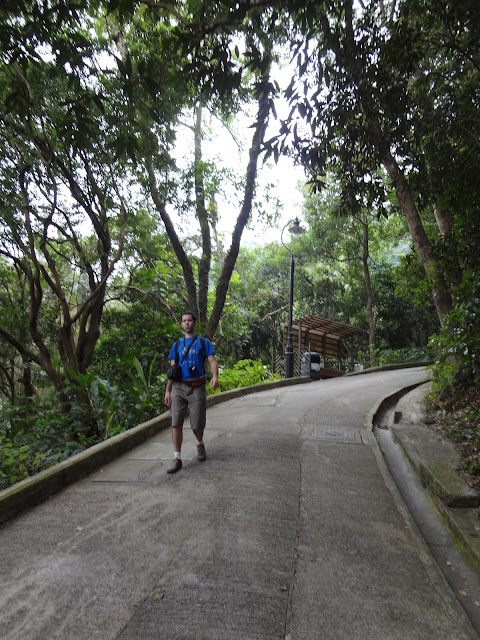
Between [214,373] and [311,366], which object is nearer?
[214,373]

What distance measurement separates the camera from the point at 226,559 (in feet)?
8.86

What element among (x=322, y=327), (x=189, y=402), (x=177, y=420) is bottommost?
(x=177, y=420)

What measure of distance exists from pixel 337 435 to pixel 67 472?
4073mm

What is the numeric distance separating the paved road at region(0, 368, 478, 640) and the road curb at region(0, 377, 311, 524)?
0.12 metres

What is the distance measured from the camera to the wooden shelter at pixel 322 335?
19552mm

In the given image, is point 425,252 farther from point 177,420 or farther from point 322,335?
point 322,335

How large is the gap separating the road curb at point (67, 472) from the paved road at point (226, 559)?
4.8 inches

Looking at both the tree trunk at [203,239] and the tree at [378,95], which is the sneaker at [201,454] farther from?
the tree trunk at [203,239]

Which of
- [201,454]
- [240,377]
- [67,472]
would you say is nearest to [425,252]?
[240,377]

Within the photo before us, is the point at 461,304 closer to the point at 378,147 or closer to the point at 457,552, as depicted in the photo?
the point at 378,147

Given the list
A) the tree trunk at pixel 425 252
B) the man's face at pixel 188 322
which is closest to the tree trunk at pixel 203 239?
the tree trunk at pixel 425 252

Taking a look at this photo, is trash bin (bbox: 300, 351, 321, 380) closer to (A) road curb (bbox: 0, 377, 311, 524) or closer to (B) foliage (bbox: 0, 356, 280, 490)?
(B) foliage (bbox: 0, 356, 280, 490)

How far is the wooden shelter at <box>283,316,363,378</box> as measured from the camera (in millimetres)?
19552

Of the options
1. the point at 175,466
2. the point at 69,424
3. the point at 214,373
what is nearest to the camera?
the point at 175,466
